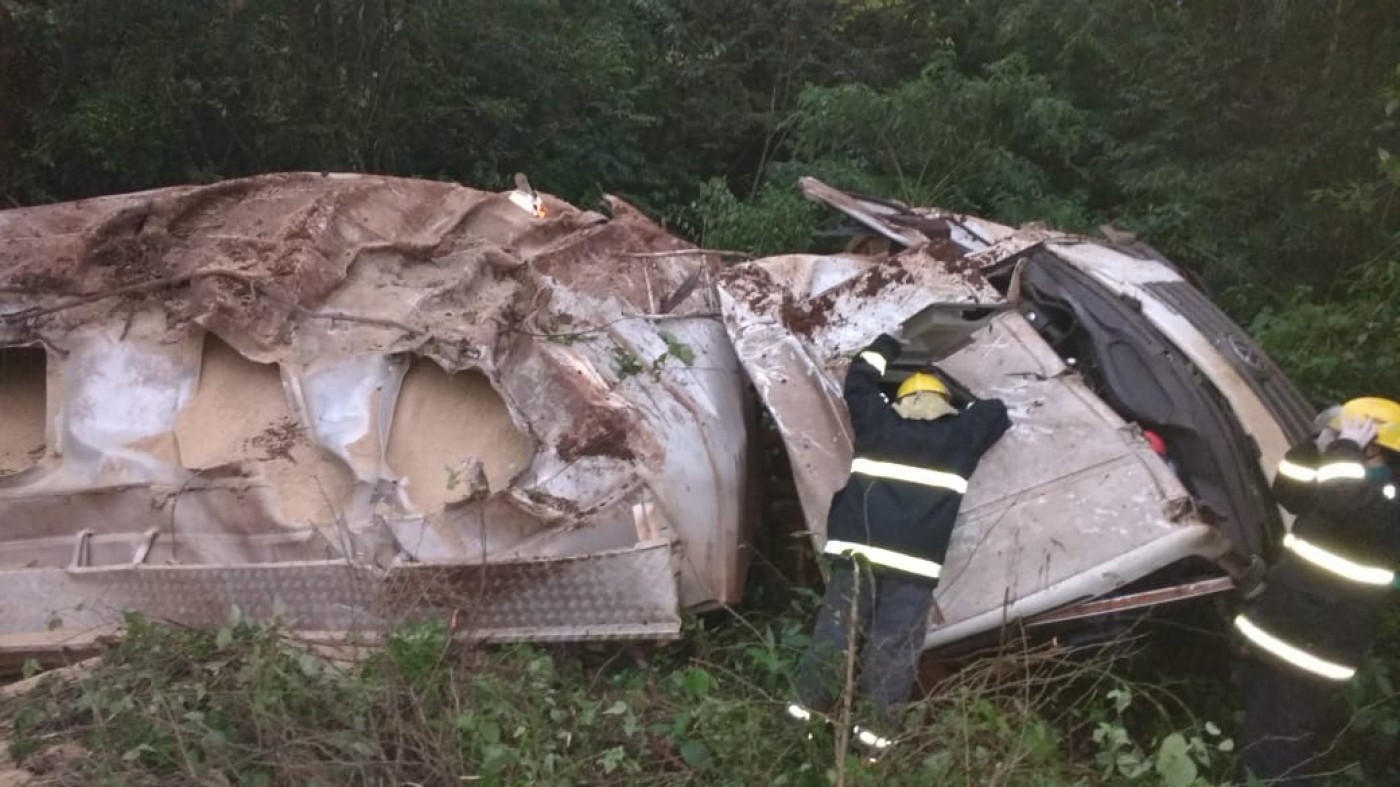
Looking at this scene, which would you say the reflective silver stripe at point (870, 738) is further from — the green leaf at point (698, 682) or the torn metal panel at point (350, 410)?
the torn metal panel at point (350, 410)

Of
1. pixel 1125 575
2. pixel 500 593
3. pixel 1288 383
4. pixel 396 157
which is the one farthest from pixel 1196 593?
pixel 396 157

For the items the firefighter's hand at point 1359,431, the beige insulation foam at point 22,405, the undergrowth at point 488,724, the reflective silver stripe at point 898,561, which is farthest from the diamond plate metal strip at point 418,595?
the firefighter's hand at point 1359,431

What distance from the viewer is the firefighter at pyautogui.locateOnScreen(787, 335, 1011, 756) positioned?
12.2 ft

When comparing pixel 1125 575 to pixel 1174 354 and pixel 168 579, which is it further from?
Result: pixel 168 579

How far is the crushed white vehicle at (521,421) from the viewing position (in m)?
3.84

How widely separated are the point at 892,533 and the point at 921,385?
50 cm

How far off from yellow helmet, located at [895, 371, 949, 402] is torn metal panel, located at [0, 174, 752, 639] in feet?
2.08

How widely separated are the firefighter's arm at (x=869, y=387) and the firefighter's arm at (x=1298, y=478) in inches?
47.1

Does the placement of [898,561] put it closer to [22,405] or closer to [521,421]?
[521,421]

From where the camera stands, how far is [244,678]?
347cm

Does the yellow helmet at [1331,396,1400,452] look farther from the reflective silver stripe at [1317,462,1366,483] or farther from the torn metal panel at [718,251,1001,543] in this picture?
the torn metal panel at [718,251,1001,543]

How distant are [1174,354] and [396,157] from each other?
7.45 meters

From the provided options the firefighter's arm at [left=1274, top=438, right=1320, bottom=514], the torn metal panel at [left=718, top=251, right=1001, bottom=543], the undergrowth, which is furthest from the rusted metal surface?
the torn metal panel at [left=718, top=251, right=1001, bottom=543]

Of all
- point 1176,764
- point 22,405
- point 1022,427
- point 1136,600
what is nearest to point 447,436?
point 22,405
